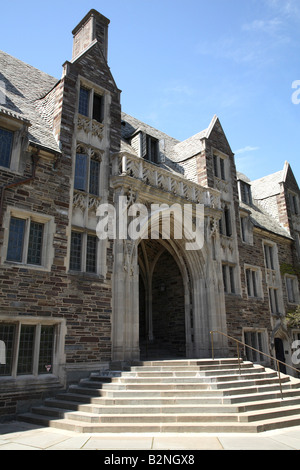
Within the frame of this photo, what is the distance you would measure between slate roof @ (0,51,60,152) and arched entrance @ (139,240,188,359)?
7.35m

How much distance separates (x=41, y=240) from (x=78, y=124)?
→ 4779 mm

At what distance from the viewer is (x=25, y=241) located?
1070cm

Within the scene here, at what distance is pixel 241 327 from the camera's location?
1703 centimetres

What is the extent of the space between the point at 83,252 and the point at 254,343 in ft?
34.7

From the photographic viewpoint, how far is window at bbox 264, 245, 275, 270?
20.9m

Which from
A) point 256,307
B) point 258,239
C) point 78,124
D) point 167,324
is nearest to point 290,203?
point 258,239

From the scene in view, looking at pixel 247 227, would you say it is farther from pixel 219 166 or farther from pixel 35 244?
pixel 35 244

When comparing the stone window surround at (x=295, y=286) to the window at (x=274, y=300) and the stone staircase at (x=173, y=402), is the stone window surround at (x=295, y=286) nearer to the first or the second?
the window at (x=274, y=300)

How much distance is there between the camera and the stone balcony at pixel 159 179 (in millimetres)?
13547

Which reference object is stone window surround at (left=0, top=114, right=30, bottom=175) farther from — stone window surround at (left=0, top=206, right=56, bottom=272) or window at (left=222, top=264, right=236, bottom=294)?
window at (left=222, top=264, right=236, bottom=294)

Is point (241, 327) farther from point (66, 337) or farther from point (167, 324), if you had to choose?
point (66, 337)

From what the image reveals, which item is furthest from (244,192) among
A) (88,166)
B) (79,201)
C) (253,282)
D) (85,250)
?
(85,250)

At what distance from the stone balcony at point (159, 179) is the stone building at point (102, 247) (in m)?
0.05

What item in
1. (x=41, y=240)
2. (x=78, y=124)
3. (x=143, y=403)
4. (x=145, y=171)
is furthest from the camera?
(x=145, y=171)
